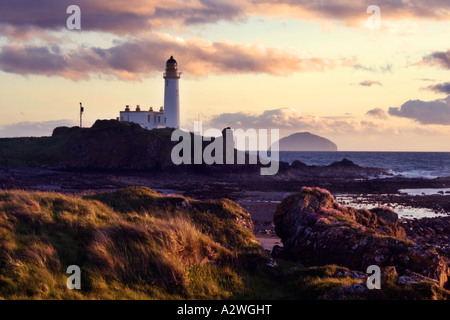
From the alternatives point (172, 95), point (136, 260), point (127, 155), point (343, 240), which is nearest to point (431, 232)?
point (343, 240)

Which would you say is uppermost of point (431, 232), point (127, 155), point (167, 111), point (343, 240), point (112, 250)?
point (167, 111)

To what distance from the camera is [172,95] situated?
79.4 metres

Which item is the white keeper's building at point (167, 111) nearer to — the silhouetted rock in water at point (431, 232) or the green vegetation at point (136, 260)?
the silhouetted rock in water at point (431, 232)

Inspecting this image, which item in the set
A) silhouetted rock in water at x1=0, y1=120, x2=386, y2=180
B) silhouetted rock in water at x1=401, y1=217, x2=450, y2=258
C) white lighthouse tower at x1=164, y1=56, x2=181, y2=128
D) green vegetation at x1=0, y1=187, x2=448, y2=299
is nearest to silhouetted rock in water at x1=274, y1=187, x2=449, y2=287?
green vegetation at x1=0, y1=187, x2=448, y2=299

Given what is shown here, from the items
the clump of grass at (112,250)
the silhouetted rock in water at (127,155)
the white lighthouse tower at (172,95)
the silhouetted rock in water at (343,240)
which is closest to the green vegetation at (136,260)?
the clump of grass at (112,250)

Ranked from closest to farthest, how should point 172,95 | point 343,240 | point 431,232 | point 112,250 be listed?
point 112,250 < point 343,240 < point 431,232 < point 172,95

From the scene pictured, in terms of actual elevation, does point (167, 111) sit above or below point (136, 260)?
above

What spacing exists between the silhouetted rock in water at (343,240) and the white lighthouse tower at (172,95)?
2500 inches

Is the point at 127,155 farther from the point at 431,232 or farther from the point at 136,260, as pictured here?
the point at 136,260

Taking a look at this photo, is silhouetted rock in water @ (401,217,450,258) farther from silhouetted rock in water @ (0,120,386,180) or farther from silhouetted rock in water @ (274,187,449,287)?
silhouetted rock in water @ (0,120,386,180)

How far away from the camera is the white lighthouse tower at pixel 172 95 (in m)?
79.3

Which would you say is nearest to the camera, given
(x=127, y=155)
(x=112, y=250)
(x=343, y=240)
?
(x=112, y=250)

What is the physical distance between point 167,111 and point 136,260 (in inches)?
2863
